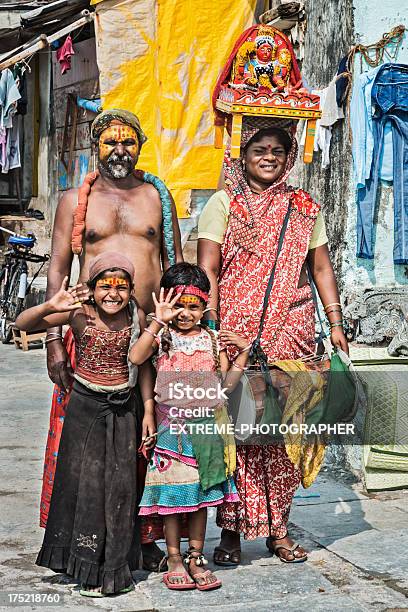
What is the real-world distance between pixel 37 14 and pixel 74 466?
27.5 feet

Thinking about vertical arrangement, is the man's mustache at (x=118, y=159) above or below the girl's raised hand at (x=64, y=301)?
above

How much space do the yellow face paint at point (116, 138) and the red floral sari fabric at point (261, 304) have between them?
1.66 ft

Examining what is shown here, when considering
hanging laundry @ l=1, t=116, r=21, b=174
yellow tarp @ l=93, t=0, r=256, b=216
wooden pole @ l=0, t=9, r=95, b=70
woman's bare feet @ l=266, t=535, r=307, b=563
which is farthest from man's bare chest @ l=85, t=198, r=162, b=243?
hanging laundry @ l=1, t=116, r=21, b=174

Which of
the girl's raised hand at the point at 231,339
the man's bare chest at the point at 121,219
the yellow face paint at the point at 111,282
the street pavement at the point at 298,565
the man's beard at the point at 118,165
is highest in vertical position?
the man's beard at the point at 118,165

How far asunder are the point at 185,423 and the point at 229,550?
0.72m

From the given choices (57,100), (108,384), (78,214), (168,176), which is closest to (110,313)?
(108,384)

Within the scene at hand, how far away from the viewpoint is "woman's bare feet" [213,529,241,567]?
13.6 ft

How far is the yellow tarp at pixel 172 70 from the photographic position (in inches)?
331

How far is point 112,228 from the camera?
4133 mm

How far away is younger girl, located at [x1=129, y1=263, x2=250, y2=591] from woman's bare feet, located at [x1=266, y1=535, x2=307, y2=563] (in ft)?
1.42

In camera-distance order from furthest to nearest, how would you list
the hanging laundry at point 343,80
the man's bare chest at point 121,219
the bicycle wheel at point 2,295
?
the bicycle wheel at point 2,295, the hanging laundry at point 343,80, the man's bare chest at point 121,219

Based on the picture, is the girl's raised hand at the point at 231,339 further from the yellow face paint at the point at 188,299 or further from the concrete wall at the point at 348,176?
the concrete wall at the point at 348,176

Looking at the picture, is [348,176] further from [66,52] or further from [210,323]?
[66,52]

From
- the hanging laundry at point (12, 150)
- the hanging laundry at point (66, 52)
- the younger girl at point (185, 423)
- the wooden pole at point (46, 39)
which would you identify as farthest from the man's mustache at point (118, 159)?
the hanging laundry at point (12, 150)
